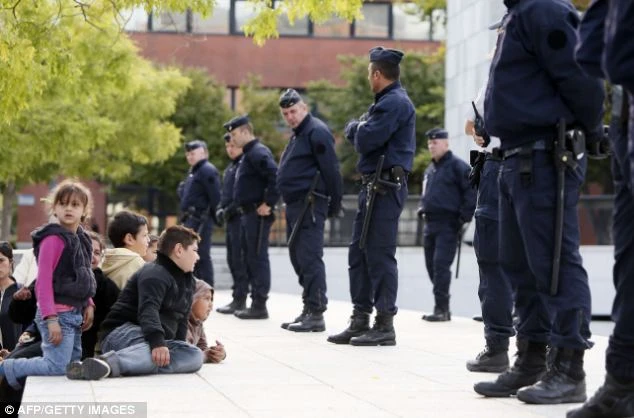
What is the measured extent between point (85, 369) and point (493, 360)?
247 centimetres

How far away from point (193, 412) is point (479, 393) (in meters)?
1.51

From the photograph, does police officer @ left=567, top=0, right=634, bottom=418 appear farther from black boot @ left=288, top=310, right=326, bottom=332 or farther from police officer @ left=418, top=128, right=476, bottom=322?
police officer @ left=418, top=128, right=476, bottom=322

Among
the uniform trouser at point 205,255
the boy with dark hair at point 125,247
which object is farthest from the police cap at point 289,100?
the uniform trouser at point 205,255

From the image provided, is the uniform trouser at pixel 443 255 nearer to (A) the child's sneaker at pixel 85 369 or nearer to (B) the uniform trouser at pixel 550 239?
(A) the child's sneaker at pixel 85 369

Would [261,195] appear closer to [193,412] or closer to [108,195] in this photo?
[193,412]

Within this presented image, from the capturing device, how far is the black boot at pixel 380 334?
10.4 metres

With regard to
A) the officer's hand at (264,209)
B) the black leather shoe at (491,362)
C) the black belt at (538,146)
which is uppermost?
the black belt at (538,146)

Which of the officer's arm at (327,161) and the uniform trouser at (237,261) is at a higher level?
the officer's arm at (327,161)

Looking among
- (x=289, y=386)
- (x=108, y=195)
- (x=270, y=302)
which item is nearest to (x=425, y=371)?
(x=289, y=386)

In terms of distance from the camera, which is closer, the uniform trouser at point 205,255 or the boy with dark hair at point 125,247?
the boy with dark hair at point 125,247

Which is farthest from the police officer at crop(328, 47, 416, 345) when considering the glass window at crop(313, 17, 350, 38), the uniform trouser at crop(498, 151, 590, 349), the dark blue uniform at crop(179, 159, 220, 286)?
the glass window at crop(313, 17, 350, 38)

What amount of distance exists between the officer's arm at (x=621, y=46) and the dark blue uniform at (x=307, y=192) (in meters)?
7.15

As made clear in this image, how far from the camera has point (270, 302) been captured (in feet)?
60.2

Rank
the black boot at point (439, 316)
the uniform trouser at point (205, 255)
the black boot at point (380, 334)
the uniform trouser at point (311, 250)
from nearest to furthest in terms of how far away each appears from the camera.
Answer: the black boot at point (380, 334), the uniform trouser at point (311, 250), the black boot at point (439, 316), the uniform trouser at point (205, 255)
